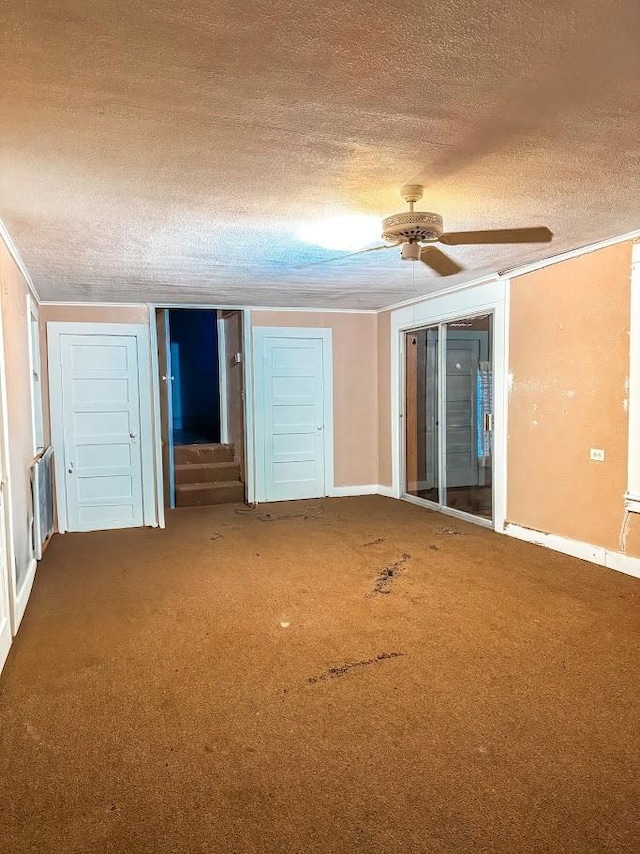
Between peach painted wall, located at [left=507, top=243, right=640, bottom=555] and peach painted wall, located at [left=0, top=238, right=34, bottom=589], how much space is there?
3.78 metres

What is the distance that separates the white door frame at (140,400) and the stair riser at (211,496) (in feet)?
2.85

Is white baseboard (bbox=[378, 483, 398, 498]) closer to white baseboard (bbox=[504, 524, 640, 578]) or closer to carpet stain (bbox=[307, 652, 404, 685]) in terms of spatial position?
white baseboard (bbox=[504, 524, 640, 578])

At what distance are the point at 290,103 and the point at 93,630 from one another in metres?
2.81

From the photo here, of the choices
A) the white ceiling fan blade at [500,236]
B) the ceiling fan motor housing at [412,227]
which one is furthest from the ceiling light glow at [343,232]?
the white ceiling fan blade at [500,236]

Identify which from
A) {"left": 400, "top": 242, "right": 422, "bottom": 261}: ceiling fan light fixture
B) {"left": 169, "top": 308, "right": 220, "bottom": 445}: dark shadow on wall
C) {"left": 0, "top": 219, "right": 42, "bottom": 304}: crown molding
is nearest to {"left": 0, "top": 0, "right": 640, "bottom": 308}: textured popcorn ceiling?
{"left": 0, "top": 219, "right": 42, "bottom": 304}: crown molding

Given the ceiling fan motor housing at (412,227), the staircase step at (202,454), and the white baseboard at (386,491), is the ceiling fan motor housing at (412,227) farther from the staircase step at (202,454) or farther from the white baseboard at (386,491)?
the staircase step at (202,454)

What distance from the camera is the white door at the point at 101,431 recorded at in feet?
17.8

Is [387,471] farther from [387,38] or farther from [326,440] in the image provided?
[387,38]

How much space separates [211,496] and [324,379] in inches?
76.8

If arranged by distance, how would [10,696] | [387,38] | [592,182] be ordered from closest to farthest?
[387,38]
[10,696]
[592,182]

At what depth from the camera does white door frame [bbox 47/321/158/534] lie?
535 cm

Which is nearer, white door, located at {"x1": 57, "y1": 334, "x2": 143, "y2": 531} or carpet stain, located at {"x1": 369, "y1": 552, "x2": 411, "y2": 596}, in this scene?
carpet stain, located at {"x1": 369, "y1": 552, "x2": 411, "y2": 596}

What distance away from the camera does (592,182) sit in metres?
2.64

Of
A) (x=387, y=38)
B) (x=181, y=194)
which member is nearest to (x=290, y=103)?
(x=387, y=38)
